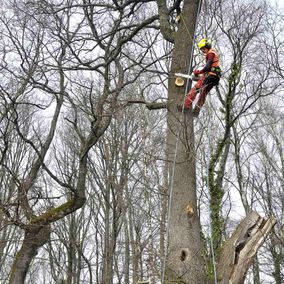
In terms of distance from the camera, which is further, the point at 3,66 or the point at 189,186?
Answer: the point at 3,66

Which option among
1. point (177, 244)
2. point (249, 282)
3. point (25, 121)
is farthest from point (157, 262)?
point (25, 121)

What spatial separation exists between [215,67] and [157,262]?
256 cm

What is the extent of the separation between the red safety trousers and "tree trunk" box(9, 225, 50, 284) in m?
4.22

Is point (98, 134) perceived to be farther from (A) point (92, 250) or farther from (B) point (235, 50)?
(A) point (92, 250)

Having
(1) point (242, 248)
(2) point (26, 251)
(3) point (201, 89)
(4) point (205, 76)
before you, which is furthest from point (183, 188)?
(2) point (26, 251)

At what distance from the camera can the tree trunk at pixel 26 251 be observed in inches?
298

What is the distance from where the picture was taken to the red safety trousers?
4.64 metres

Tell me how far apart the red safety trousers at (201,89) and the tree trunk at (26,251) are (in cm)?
422

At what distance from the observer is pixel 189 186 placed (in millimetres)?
4234

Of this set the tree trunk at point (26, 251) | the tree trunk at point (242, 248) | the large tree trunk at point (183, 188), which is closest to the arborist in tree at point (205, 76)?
the large tree trunk at point (183, 188)

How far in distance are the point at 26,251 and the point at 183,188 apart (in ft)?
15.0

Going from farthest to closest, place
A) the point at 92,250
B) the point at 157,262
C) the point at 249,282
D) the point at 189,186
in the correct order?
the point at 92,250, the point at 249,282, the point at 157,262, the point at 189,186

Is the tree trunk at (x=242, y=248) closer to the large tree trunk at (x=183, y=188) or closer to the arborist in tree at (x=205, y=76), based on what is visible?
the large tree trunk at (x=183, y=188)

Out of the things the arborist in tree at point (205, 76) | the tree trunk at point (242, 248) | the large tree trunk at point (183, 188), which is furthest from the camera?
the arborist in tree at point (205, 76)
